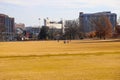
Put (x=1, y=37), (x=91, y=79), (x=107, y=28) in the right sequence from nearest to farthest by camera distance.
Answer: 1. (x=91, y=79)
2. (x=107, y=28)
3. (x=1, y=37)

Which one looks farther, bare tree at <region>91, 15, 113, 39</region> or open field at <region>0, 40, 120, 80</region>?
bare tree at <region>91, 15, 113, 39</region>

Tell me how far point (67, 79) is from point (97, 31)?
164 meters

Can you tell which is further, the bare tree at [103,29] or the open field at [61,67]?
the bare tree at [103,29]

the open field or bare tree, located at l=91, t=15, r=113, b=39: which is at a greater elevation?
bare tree, located at l=91, t=15, r=113, b=39

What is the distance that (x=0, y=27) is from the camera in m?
193

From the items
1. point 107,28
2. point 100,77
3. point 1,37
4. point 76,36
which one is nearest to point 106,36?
point 107,28

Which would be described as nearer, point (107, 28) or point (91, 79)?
point (91, 79)

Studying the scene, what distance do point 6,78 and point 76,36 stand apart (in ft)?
595

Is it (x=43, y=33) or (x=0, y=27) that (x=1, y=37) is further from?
(x=43, y=33)

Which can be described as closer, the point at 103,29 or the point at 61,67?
the point at 61,67

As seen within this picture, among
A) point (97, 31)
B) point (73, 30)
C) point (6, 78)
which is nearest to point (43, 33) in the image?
point (73, 30)

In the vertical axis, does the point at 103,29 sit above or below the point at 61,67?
above

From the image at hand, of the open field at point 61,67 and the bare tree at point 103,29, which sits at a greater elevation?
the bare tree at point 103,29

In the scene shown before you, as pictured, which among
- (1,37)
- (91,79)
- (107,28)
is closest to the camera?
(91,79)
